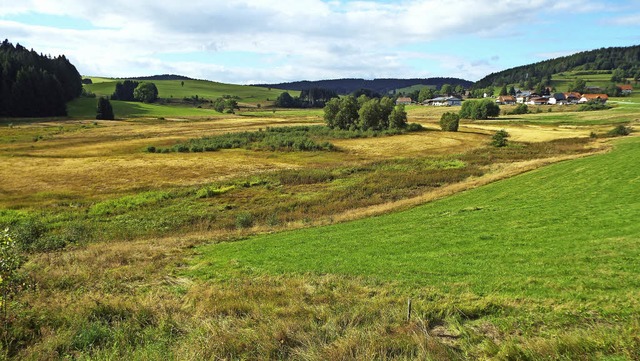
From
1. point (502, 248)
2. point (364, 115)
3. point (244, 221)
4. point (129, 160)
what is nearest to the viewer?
point (502, 248)

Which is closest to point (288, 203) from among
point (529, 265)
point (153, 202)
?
point (153, 202)

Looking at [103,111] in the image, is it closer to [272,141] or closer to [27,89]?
[27,89]

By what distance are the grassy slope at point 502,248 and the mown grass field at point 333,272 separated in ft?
0.34

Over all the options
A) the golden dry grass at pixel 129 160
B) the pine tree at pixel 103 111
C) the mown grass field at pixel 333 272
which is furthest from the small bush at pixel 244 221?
the pine tree at pixel 103 111

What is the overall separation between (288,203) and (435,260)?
82.5 ft

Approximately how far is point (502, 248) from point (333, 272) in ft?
22.6

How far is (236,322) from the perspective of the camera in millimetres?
10469

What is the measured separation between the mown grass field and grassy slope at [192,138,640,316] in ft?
0.34

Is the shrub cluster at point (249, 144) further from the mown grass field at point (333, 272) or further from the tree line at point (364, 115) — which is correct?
the mown grass field at point (333, 272)

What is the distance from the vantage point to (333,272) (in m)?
16.0

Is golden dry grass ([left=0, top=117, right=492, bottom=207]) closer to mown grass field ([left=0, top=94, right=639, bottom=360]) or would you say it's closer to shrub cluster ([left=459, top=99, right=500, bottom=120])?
mown grass field ([left=0, top=94, right=639, bottom=360])

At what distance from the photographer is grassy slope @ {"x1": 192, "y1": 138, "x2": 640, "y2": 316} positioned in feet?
Answer: 38.4

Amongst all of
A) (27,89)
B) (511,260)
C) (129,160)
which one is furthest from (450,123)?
(27,89)

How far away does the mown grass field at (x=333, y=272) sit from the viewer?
8.76 metres
